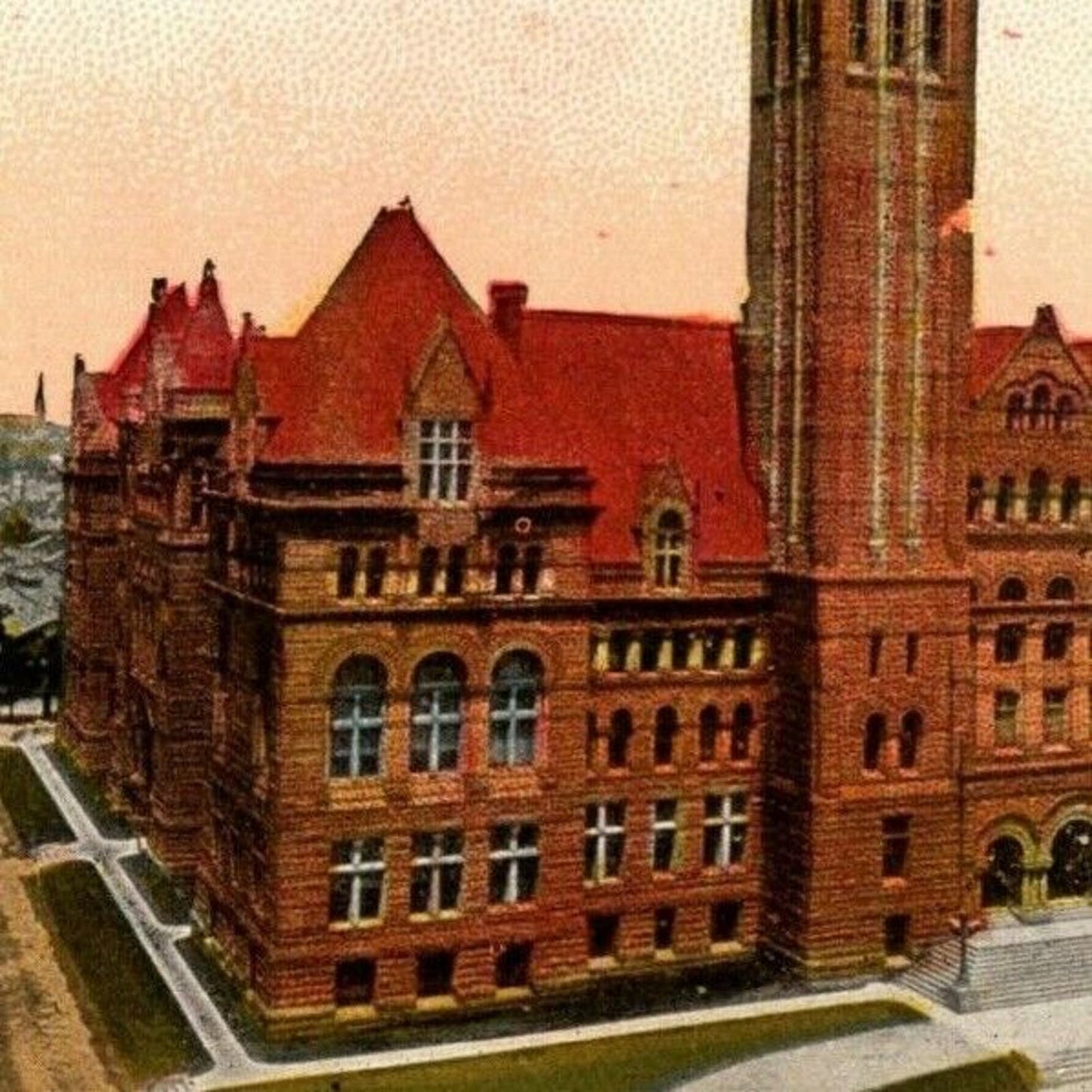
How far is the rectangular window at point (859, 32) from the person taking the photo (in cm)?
4691

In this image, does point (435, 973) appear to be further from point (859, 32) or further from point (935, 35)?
point (935, 35)

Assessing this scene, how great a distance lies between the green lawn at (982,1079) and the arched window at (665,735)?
11.4m

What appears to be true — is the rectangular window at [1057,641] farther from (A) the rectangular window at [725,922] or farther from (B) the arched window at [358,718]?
(B) the arched window at [358,718]

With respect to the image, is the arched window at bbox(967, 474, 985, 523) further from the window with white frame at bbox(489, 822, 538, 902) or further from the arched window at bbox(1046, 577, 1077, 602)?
the window with white frame at bbox(489, 822, 538, 902)

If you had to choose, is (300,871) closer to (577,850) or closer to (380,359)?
(577,850)

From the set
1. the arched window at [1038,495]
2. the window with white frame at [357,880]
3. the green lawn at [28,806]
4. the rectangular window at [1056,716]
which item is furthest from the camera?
the green lawn at [28,806]

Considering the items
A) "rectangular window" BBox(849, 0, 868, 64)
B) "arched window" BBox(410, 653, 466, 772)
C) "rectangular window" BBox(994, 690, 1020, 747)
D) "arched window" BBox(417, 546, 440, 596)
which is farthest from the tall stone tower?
"arched window" BBox(417, 546, 440, 596)

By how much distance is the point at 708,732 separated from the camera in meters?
48.8

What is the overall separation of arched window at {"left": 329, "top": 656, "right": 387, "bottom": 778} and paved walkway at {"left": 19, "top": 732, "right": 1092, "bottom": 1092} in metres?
7.10

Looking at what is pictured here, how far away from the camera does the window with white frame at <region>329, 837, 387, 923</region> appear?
43156mm

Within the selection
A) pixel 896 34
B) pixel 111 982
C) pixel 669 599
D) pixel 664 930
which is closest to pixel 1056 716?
pixel 669 599

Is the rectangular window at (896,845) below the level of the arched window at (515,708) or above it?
below

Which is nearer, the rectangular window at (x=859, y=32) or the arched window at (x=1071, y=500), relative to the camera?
the rectangular window at (x=859, y=32)

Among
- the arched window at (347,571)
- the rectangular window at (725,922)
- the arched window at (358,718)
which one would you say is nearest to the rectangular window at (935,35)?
the arched window at (347,571)
